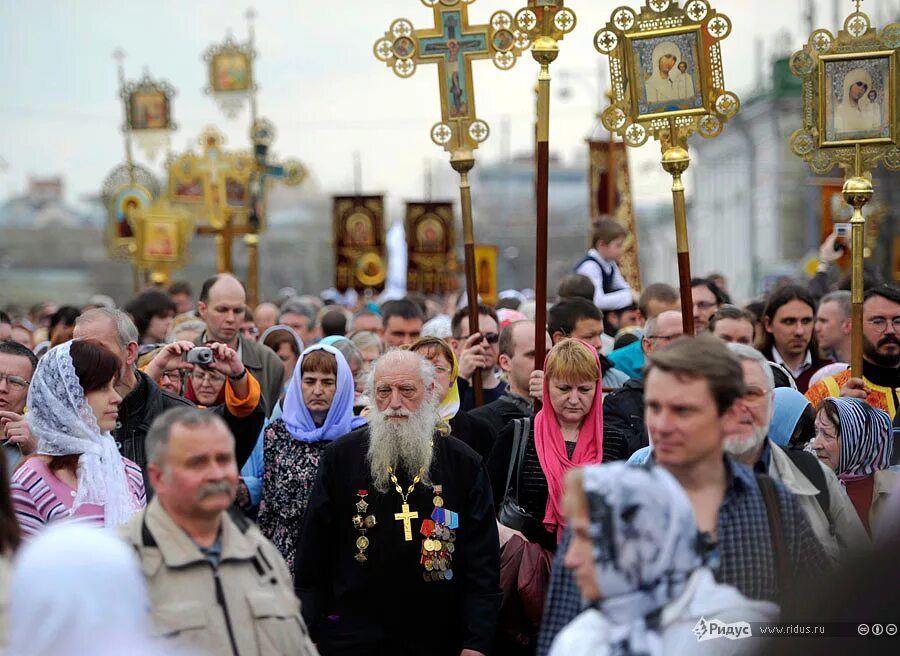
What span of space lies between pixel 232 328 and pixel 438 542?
118 inches

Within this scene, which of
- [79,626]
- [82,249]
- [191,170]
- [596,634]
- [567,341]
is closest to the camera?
[79,626]

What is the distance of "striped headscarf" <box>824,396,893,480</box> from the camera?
247 inches

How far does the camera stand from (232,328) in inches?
337


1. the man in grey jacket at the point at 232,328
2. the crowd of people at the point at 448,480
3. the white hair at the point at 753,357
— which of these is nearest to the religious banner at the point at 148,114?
the crowd of people at the point at 448,480

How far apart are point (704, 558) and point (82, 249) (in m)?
87.6

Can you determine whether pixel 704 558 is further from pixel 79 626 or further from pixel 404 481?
pixel 404 481

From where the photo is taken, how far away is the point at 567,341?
21.5 ft

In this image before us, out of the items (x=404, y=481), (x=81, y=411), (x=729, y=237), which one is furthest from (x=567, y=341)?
(x=729, y=237)

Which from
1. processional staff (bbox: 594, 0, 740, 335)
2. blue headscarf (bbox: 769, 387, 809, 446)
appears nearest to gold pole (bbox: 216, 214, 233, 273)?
processional staff (bbox: 594, 0, 740, 335)

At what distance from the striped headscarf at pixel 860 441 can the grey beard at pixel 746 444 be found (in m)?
1.56

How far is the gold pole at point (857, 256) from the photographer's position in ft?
23.8

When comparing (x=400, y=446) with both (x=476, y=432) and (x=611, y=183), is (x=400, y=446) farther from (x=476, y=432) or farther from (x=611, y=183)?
(x=611, y=183)

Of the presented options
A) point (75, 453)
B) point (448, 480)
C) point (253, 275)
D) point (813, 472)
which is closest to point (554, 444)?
point (448, 480)

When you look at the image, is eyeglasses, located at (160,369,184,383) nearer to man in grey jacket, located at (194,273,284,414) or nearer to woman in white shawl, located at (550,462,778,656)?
man in grey jacket, located at (194,273,284,414)
